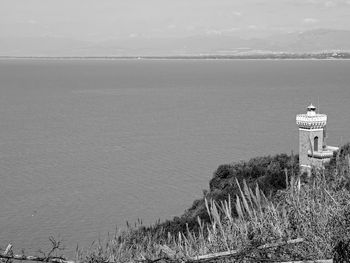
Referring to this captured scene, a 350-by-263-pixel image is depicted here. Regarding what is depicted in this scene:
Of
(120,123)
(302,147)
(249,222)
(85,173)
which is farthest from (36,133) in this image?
(249,222)

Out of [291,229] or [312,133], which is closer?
[291,229]

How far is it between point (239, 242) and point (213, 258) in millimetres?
898

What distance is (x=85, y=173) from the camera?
35562mm

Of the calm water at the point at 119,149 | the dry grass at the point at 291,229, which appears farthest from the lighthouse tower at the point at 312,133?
the dry grass at the point at 291,229

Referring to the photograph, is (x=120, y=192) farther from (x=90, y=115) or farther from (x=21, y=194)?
(x=90, y=115)

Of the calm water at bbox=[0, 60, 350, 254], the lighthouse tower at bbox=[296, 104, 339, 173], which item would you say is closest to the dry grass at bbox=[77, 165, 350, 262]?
the calm water at bbox=[0, 60, 350, 254]

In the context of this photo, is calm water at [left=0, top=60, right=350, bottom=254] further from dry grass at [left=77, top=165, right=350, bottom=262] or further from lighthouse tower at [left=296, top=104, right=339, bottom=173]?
dry grass at [left=77, top=165, right=350, bottom=262]

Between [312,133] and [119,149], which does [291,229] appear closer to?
[312,133]

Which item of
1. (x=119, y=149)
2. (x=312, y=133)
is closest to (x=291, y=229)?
(x=312, y=133)

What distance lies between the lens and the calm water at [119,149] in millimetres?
26047

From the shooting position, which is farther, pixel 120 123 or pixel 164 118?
pixel 164 118

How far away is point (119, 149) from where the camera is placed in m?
43.9

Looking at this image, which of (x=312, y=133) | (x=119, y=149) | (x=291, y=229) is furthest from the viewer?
(x=119, y=149)

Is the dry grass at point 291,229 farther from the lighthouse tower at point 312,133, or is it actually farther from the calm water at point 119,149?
the lighthouse tower at point 312,133
